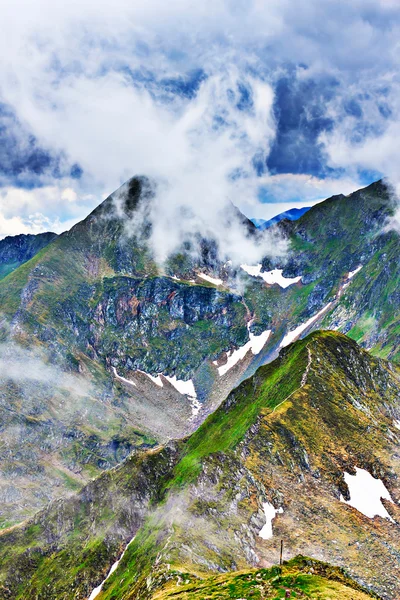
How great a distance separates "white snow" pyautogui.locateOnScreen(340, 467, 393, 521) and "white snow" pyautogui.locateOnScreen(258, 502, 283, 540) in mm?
18780

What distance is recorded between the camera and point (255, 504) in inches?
4601

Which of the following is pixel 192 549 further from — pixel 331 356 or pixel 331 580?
pixel 331 356

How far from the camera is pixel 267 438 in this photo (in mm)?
136375

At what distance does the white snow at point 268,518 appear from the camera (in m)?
110

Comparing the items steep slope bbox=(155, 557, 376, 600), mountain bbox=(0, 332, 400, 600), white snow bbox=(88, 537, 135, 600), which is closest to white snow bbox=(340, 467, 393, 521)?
mountain bbox=(0, 332, 400, 600)

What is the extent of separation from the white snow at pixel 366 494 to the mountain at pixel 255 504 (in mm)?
309

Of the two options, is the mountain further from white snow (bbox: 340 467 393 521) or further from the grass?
the grass

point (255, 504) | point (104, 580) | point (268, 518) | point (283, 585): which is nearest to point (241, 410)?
point (255, 504)

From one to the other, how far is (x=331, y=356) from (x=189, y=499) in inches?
3155

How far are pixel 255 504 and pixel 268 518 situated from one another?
4320mm

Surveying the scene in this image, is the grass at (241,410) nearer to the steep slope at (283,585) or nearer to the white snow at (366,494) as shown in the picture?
the white snow at (366,494)

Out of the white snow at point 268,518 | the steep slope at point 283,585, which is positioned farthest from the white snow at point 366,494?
the steep slope at point 283,585

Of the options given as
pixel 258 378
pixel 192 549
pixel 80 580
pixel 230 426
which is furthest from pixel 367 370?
pixel 80 580

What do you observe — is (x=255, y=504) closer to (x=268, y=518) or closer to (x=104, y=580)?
(x=268, y=518)
